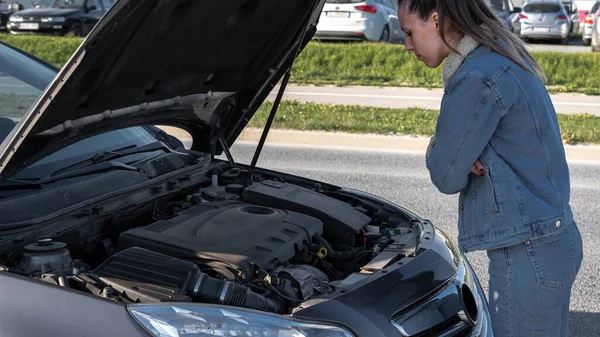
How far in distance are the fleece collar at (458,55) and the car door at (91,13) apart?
22.1m

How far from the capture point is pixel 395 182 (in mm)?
8195

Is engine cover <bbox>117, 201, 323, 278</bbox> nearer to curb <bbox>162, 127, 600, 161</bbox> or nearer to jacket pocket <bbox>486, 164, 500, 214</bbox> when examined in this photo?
jacket pocket <bbox>486, 164, 500, 214</bbox>

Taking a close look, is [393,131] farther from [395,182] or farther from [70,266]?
[70,266]

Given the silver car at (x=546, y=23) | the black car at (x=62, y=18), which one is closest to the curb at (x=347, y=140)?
the black car at (x=62, y=18)

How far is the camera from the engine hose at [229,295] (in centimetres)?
264

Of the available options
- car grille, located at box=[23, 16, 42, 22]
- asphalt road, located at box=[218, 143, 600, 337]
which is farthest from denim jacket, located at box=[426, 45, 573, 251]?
car grille, located at box=[23, 16, 42, 22]

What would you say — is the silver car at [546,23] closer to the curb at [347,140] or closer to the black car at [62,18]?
the black car at [62,18]

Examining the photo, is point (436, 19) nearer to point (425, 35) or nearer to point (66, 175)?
point (425, 35)

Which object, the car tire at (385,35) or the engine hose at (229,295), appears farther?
the car tire at (385,35)

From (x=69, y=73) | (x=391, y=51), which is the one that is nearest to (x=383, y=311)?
(x=69, y=73)

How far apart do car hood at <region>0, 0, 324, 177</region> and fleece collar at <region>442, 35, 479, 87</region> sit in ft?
3.33

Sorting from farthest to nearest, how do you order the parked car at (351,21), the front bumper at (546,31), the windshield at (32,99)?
the front bumper at (546,31), the parked car at (351,21), the windshield at (32,99)

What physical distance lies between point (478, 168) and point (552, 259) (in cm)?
40

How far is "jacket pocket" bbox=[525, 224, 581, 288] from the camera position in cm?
270
